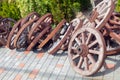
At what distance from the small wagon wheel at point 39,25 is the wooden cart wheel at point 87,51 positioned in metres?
1.39

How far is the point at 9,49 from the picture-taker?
745cm

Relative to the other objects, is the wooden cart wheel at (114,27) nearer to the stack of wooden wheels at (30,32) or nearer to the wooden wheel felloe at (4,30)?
the stack of wooden wheels at (30,32)

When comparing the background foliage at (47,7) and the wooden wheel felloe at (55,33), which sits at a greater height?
the wooden wheel felloe at (55,33)

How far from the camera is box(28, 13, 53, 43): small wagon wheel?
6516 millimetres

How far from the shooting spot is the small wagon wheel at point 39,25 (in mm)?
6516

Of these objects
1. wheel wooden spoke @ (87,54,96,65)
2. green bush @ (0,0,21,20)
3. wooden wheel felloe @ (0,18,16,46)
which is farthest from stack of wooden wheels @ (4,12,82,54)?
green bush @ (0,0,21,20)

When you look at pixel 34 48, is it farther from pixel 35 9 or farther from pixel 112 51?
pixel 35 9

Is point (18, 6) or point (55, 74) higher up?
point (55, 74)

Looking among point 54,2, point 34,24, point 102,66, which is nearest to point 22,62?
point 34,24

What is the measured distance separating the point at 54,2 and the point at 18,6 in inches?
81.8

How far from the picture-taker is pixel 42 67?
19.4ft

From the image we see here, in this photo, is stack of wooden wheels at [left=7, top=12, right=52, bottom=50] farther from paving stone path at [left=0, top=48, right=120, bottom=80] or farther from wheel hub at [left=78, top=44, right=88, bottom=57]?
wheel hub at [left=78, top=44, right=88, bottom=57]

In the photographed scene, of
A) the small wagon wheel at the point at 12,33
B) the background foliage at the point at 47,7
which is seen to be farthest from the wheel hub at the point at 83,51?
the background foliage at the point at 47,7

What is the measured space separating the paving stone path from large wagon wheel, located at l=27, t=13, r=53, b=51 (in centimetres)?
31
